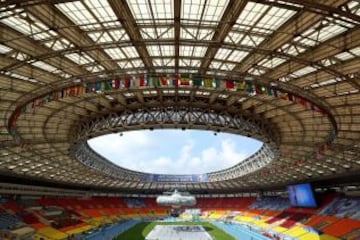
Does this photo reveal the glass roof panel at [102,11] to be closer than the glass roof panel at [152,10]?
Yes

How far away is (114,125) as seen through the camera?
116 ft

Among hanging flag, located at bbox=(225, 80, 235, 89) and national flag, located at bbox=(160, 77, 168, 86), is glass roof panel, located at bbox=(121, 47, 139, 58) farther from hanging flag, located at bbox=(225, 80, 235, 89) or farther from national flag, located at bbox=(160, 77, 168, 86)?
hanging flag, located at bbox=(225, 80, 235, 89)

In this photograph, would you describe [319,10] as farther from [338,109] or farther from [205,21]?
[338,109]

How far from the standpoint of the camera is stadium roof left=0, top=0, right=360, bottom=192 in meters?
17.5

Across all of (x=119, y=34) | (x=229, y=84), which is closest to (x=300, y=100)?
(x=229, y=84)

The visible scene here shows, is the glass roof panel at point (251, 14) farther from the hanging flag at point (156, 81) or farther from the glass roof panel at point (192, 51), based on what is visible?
the hanging flag at point (156, 81)

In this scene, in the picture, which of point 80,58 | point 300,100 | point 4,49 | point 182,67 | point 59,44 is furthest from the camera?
point 300,100

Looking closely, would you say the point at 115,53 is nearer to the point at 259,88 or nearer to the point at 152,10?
the point at 152,10

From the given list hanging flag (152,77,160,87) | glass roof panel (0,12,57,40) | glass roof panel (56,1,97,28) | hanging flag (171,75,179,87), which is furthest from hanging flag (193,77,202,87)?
glass roof panel (0,12,57,40)

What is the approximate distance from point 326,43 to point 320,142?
23.3m

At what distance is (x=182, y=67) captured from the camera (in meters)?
24.7

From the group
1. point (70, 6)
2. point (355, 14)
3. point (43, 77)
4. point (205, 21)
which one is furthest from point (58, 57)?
point (355, 14)

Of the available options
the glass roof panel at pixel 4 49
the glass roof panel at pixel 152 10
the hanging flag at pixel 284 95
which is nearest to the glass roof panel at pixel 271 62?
the hanging flag at pixel 284 95

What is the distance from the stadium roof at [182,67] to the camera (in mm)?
17469
